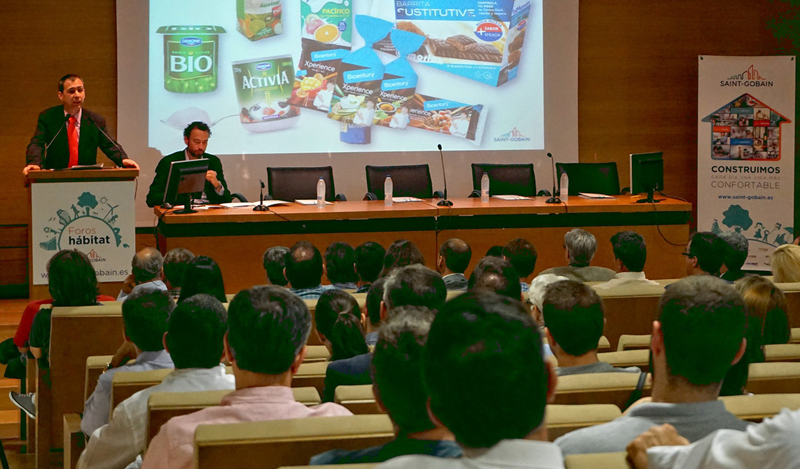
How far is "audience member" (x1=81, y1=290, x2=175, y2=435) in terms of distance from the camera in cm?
258

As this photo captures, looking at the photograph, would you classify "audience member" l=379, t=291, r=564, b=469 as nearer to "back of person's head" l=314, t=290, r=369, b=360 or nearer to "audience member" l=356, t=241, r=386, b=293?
"back of person's head" l=314, t=290, r=369, b=360

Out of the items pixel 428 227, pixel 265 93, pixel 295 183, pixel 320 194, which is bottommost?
pixel 428 227

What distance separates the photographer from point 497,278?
316 centimetres

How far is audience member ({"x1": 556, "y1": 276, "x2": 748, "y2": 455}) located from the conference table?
4.69 meters

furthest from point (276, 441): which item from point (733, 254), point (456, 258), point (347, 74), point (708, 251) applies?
point (347, 74)

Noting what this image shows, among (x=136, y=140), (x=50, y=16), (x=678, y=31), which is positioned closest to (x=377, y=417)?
(x=136, y=140)

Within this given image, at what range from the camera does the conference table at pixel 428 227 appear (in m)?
6.10

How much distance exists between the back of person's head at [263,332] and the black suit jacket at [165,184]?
15.6ft

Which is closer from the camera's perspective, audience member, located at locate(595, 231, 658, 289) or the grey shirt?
the grey shirt

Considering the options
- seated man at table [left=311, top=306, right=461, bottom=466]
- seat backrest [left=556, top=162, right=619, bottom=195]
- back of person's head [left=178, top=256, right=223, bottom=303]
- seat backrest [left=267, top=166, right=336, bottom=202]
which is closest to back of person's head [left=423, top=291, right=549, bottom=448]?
seated man at table [left=311, top=306, right=461, bottom=466]

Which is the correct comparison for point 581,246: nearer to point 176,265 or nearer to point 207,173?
point 176,265

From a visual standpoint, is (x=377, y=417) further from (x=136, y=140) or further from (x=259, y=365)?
(x=136, y=140)

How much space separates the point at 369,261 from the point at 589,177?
13.1ft

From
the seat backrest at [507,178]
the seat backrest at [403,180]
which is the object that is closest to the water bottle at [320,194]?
the seat backrest at [403,180]
